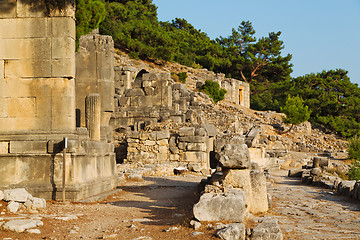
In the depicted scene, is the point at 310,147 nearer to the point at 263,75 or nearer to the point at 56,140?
the point at 263,75

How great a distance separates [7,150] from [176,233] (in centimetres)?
434

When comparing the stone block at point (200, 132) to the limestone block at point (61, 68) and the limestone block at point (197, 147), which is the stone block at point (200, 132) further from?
the limestone block at point (61, 68)

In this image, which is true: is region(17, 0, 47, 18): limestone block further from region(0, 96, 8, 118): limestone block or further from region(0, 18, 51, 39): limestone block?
region(0, 96, 8, 118): limestone block

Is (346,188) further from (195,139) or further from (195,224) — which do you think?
(195,139)

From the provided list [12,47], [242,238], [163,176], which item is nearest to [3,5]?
[12,47]

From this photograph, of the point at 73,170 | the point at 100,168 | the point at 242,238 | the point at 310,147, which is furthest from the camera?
the point at 310,147

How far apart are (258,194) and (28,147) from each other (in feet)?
14.3

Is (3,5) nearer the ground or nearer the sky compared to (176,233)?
nearer the sky

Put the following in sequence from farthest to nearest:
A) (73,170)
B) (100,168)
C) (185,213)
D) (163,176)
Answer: (163,176) < (100,168) < (73,170) < (185,213)

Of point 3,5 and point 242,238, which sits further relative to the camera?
point 3,5

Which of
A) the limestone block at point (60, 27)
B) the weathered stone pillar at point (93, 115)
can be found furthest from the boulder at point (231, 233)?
the weathered stone pillar at point (93, 115)

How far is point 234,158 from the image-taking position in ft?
22.4

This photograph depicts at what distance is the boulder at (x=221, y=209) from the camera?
5.82 meters

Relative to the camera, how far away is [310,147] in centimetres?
3741
